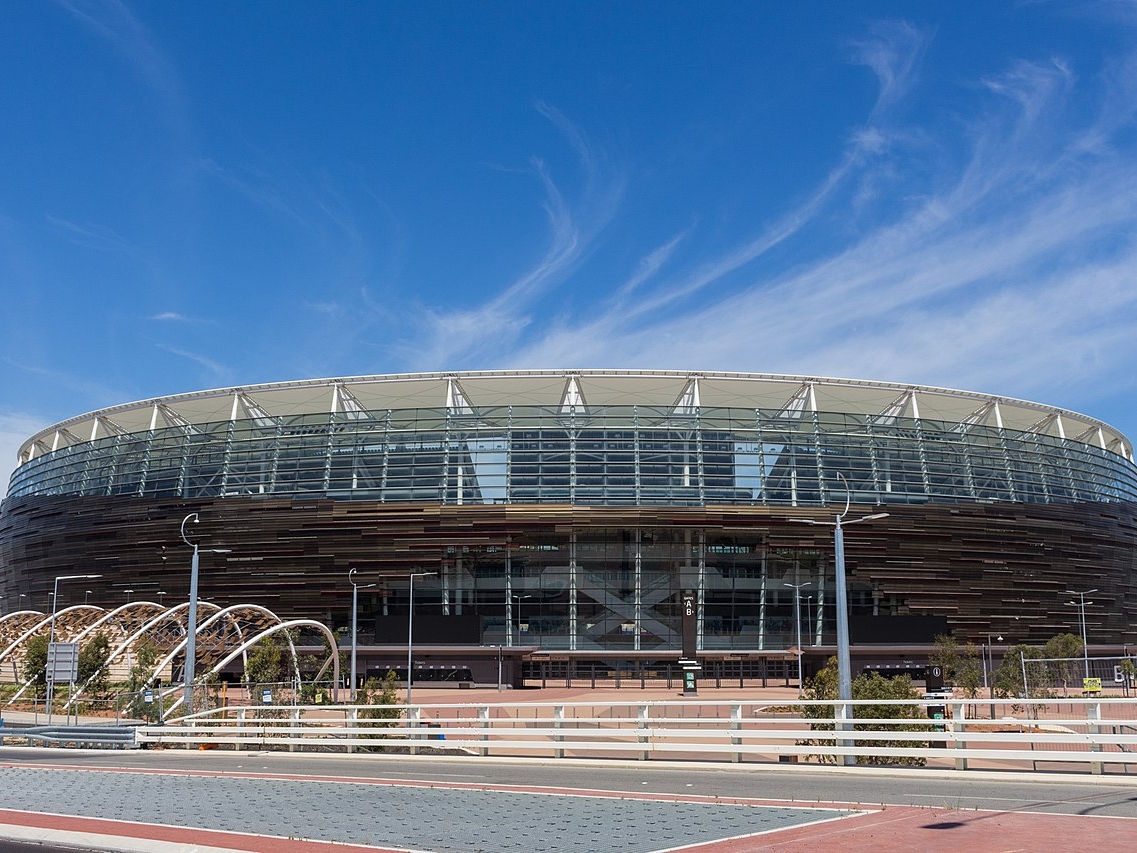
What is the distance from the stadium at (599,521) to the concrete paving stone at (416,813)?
6220cm

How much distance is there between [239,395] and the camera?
302 feet

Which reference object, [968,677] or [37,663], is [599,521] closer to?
[968,677]

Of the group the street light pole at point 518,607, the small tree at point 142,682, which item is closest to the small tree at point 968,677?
the street light pole at point 518,607

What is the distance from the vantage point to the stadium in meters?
82.2

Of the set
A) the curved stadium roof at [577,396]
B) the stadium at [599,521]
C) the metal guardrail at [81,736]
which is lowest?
the metal guardrail at [81,736]

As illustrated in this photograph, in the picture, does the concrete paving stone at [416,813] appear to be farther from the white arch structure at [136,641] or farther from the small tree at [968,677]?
the small tree at [968,677]

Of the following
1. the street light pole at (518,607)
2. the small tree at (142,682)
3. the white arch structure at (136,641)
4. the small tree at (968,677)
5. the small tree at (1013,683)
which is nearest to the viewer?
the small tree at (142,682)

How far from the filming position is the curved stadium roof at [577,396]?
8762 centimetres

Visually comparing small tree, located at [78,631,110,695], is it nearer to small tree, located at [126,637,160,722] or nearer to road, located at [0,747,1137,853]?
small tree, located at [126,637,160,722]

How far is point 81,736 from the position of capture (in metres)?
31.9

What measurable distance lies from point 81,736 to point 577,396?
59551mm

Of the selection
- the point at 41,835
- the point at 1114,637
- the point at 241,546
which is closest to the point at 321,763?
the point at 41,835

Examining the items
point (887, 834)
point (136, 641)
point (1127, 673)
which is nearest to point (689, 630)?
point (1127, 673)

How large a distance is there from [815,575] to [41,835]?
8010cm
